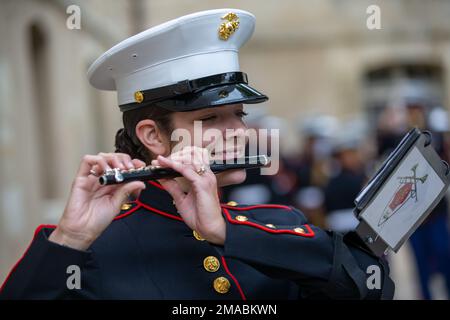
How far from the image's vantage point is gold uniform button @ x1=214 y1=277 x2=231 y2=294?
2.37 m

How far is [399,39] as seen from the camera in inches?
698

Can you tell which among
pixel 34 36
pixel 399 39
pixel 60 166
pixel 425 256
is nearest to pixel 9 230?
pixel 60 166

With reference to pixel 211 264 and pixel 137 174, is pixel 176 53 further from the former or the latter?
pixel 211 264

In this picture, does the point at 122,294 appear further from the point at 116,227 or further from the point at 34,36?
the point at 34,36

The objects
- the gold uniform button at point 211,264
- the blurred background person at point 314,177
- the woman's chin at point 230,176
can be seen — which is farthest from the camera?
the blurred background person at point 314,177

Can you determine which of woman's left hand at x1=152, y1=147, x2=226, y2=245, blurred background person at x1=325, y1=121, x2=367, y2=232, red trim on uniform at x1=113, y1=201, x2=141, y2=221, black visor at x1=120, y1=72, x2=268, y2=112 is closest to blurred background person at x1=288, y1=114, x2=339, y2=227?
blurred background person at x1=325, y1=121, x2=367, y2=232

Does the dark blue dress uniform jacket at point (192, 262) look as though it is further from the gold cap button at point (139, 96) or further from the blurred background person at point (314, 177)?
the blurred background person at point (314, 177)

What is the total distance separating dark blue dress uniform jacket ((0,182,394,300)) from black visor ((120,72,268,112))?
0.30 meters

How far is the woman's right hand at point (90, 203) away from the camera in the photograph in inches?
82.4

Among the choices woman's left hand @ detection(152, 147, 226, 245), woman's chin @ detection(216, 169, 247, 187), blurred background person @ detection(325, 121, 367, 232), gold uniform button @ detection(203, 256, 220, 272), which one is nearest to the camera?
woman's left hand @ detection(152, 147, 226, 245)

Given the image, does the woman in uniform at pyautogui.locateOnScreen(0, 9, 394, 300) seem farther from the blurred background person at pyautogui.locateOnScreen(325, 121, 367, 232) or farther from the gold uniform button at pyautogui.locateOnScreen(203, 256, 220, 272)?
the blurred background person at pyautogui.locateOnScreen(325, 121, 367, 232)

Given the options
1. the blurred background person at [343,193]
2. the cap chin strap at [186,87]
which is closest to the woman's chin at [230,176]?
the cap chin strap at [186,87]

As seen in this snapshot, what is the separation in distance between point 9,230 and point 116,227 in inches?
216

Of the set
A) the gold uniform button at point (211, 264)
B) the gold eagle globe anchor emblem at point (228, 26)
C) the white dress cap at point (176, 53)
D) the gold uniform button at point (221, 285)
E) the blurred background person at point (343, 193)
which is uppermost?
the gold eagle globe anchor emblem at point (228, 26)
